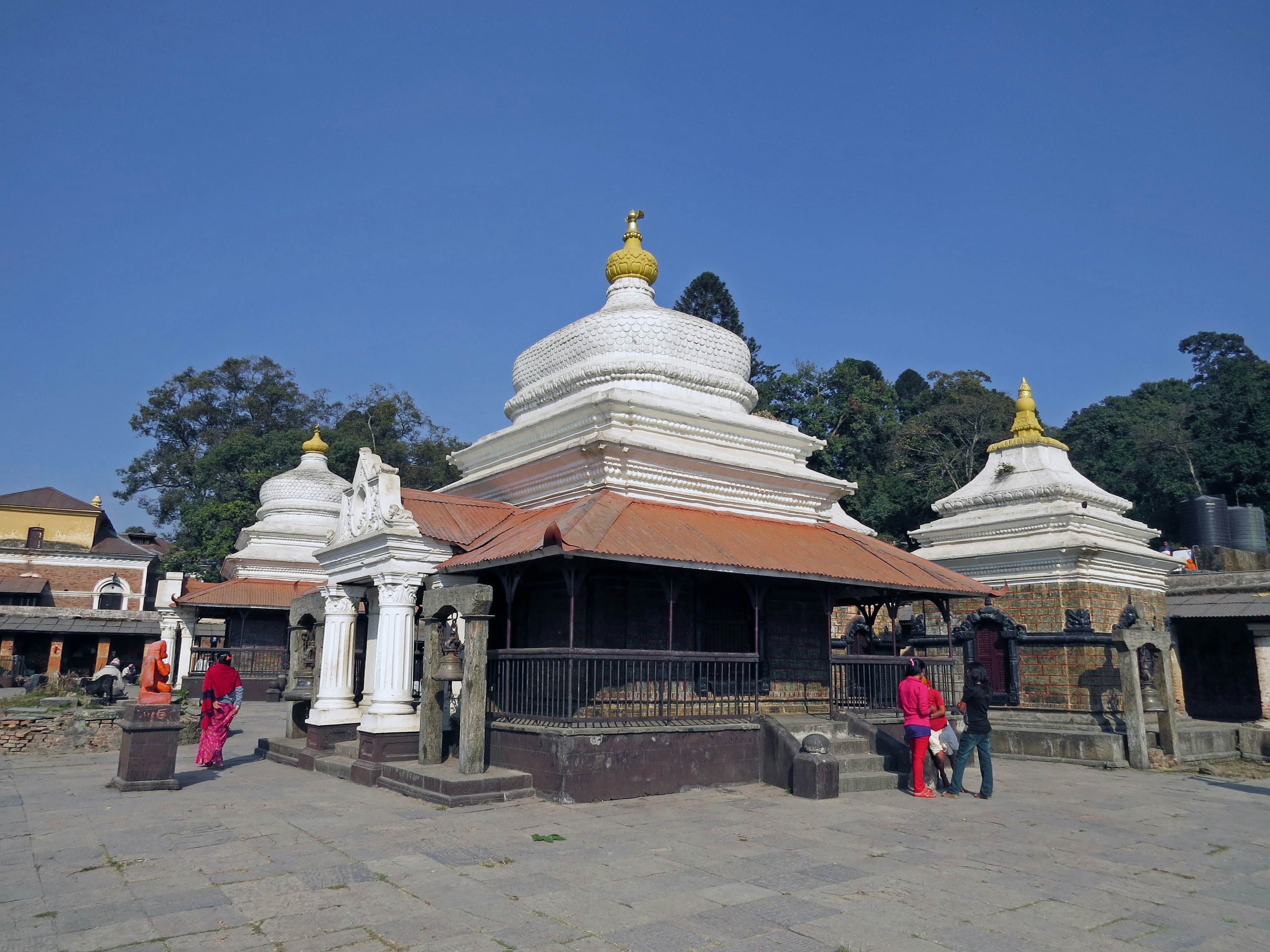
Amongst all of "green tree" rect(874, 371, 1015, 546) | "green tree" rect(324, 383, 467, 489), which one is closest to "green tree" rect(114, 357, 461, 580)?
"green tree" rect(324, 383, 467, 489)

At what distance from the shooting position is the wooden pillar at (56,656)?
3350 centimetres

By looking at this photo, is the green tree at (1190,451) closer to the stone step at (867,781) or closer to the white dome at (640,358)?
the white dome at (640,358)

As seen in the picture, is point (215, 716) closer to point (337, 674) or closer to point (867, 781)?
point (337, 674)

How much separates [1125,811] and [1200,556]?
16.3m

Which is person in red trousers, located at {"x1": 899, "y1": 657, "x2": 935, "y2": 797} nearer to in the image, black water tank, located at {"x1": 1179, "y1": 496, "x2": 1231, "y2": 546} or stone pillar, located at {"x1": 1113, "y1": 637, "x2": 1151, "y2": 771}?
stone pillar, located at {"x1": 1113, "y1": 637, "x2": 1151, "y2": 771}

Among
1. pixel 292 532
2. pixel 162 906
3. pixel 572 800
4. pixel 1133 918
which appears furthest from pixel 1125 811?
pixel 292 532

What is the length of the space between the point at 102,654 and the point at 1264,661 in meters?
36.3

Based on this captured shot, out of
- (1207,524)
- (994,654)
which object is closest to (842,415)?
(1207,524)

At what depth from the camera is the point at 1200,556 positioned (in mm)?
23172

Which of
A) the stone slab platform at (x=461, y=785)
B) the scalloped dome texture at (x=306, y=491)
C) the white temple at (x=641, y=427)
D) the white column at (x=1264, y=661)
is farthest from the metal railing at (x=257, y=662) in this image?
the white column at (x=1264, y=661)

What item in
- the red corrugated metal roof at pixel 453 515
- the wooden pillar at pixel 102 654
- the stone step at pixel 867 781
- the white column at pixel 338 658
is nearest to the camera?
the stone step at pixel 867 781

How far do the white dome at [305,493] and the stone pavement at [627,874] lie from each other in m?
18.7

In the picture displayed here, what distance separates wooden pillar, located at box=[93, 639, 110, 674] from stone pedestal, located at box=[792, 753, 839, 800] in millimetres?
32368

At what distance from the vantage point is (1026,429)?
2041 centimetres
